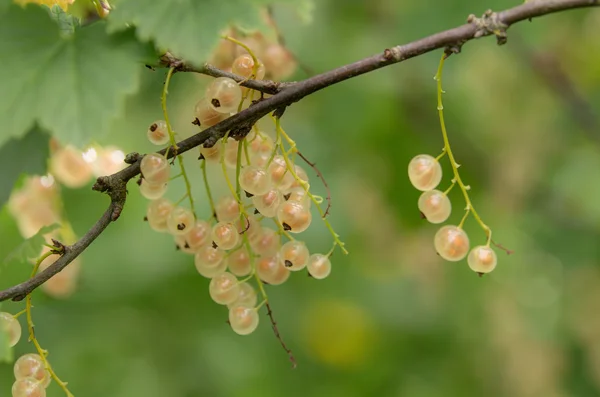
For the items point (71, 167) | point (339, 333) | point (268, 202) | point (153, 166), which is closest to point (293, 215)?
point (268, 202)

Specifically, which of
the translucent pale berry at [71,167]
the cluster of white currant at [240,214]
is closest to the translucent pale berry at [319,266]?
the cluster of white currant at [240,214]

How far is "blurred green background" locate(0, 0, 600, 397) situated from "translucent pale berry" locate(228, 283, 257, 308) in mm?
971

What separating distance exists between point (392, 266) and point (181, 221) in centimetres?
147

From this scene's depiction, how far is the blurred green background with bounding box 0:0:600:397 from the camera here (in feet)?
5.69

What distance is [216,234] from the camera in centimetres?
67

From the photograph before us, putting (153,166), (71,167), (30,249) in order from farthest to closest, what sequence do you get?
(71,167), (30,249), (153,166)

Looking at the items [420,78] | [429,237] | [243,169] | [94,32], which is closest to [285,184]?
[243,169]

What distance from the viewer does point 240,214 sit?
2.22ft

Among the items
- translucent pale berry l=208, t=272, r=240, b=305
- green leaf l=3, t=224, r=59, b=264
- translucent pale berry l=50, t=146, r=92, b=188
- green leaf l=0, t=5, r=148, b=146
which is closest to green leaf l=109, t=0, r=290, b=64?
green leaf l=0, t=5, r=148, b=146

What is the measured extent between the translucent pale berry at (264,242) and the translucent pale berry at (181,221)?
0.21 ft

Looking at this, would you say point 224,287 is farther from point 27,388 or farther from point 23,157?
point 23,157

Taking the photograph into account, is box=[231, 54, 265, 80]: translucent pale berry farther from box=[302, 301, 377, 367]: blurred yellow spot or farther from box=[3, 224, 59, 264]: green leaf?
box=[302, 301, 377, 367]: blurred yellow spot

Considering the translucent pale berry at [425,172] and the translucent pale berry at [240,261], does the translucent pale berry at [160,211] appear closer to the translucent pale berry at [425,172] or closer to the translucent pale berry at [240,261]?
the translucent pale berry at [240,261]

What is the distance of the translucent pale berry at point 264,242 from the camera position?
0.71 meters
